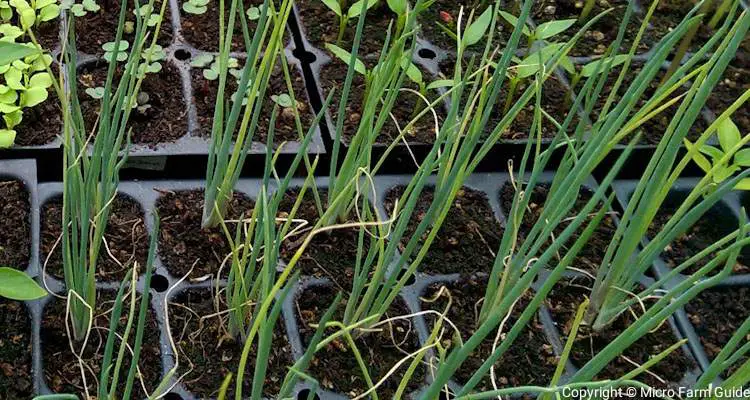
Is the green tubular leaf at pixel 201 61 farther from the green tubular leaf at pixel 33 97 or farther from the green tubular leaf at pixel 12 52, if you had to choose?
the green tubular leaf at pixel 12 52

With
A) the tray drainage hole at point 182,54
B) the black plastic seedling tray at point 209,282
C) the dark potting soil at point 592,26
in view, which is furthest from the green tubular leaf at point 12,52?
the dark potting soil at point 592,26

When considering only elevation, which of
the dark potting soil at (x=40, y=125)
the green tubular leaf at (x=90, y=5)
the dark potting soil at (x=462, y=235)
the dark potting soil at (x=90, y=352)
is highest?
the green tubular leaf at (x=90, y=5)

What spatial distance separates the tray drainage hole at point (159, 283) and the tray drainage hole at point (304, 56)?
1.39ft

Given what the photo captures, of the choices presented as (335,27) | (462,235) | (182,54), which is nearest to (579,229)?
(462,235)

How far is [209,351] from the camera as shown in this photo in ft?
2.88

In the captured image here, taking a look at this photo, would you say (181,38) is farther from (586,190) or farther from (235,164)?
(586,190)

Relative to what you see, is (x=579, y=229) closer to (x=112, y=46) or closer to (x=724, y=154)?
(x=724, y=154)

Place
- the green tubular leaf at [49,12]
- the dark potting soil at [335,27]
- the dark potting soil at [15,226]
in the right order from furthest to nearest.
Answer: the dark potting soil at [335,27], the green tubular leaf at [49,12], the dark potting soil at [15,226]

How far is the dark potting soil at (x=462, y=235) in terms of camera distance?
102 cm

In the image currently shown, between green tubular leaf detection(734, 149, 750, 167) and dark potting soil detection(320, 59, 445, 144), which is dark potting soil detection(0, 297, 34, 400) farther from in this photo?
green tubular leaf detection(734, 149, 750, 167)

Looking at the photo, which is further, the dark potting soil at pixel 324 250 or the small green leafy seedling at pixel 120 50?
the small green leafy seedling at pixel 120 50

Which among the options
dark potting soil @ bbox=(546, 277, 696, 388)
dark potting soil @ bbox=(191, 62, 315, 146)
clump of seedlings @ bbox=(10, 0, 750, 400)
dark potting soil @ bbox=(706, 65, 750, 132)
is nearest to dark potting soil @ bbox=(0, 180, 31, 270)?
clump of seedlings @ bbox=(10, 0, 750, 400)

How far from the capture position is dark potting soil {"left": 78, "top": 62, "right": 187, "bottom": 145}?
1077 millimetres

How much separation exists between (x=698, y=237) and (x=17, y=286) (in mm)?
814
